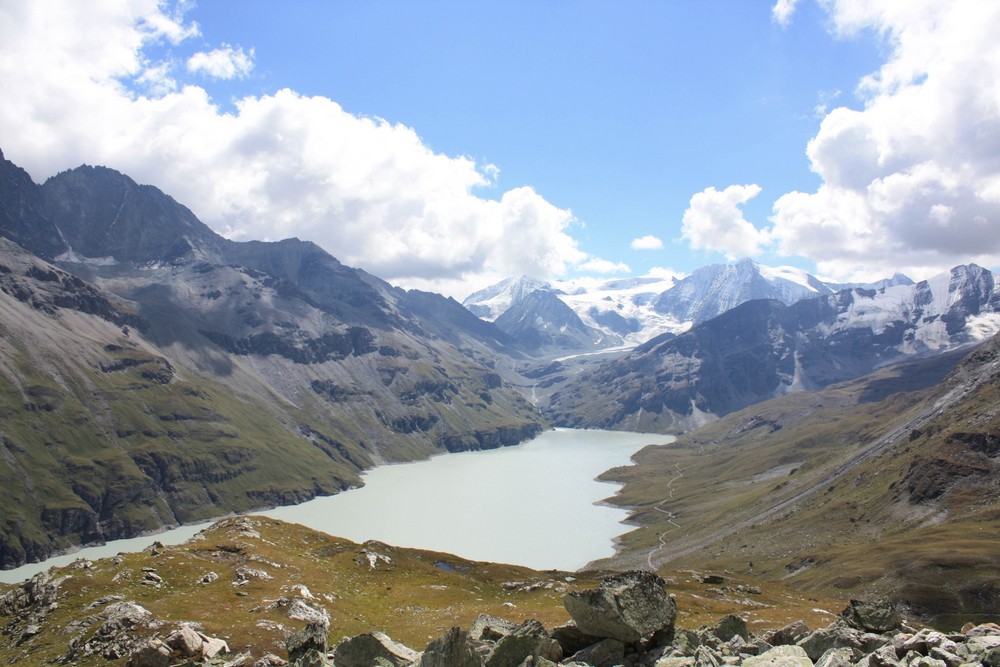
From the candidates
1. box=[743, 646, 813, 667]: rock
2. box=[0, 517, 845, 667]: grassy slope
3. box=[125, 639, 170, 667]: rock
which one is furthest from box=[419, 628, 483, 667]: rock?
box=[0, 517, 845, 667]: grassy slope

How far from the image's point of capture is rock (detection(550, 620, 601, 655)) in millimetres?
28781

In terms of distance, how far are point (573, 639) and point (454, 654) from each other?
22.7ft

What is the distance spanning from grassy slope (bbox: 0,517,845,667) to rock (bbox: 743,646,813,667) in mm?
25204

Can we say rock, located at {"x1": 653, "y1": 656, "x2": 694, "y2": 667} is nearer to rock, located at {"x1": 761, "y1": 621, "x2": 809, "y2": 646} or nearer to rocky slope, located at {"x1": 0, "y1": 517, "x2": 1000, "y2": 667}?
rocky slope, located at {"x1": 0, "y1": 517, "x2": 1000, "y2": 667}

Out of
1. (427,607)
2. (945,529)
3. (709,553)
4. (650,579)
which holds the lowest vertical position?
(709,553)

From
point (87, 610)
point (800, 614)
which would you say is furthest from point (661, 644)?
point (800, 614)

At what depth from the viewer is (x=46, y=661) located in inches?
1426

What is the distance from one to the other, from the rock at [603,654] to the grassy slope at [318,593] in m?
19.9

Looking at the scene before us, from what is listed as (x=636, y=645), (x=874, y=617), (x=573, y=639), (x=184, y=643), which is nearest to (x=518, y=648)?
(x=573, y=639)

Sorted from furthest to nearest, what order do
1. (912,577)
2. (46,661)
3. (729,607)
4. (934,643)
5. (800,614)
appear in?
(912,577) < (729,607) < (800,614) < (46,661) < (934,643)

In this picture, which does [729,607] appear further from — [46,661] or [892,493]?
[892,493]

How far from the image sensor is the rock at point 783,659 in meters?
24.6

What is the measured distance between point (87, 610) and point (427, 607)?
27.3 m

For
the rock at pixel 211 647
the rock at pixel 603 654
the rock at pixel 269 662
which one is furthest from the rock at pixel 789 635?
the rock at pixel 211 647
